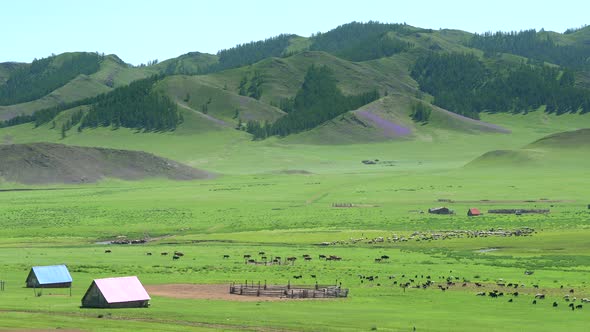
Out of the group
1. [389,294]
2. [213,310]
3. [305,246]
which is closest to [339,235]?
[305,246]

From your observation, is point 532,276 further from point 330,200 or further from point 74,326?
point 330,200

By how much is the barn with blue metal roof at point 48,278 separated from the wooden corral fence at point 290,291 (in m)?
11.3

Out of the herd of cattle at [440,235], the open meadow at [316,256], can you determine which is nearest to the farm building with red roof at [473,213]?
the open meadow at [316,256]

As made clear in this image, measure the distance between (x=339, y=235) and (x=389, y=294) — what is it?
163 feet

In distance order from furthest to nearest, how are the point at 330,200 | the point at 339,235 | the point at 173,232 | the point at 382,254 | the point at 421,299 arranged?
1. the point at 330,200
2. the point at 173,232
3. the point at 339,235
4. the point at 382,254
5. the point at 421,299

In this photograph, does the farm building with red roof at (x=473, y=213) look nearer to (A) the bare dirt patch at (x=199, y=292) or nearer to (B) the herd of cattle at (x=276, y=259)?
(B) the herd of cattle at (x=276, y=259)

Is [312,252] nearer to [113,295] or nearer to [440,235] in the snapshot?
[440,235]

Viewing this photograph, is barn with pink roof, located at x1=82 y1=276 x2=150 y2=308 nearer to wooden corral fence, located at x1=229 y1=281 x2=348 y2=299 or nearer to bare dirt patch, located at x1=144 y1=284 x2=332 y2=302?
bare dirt patch, located at x1=144 y1=284 x2=332 y2=302

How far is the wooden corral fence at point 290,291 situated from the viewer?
7038 centimetres

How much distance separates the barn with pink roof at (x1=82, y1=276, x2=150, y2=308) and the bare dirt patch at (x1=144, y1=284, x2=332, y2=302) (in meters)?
5.44

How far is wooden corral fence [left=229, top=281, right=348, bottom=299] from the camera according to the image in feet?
231

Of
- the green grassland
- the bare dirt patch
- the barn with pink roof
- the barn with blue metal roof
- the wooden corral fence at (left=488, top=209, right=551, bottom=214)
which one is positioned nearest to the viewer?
the green grassland

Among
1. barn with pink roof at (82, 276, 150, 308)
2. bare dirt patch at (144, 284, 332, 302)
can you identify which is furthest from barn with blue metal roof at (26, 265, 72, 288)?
barn with pink roof at (82, 276, 150, 308)

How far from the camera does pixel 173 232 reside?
130375mm
